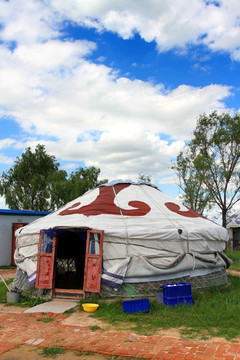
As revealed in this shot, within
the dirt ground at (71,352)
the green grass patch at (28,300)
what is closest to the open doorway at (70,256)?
the green grass patch at (28,300)

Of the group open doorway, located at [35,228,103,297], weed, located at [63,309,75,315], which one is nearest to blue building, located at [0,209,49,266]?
open doorway, located at [35,228,103,297]

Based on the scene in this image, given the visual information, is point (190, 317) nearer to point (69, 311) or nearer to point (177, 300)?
point (177, 300)

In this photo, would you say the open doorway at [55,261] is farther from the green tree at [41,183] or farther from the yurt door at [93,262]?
the green tree at [41,183]

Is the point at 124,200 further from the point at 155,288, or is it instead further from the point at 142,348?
the point at 142,348

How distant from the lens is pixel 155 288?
231 inches

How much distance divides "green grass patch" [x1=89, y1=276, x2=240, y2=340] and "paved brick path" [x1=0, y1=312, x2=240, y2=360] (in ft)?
0.92

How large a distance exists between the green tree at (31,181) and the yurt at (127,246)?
13293 mm

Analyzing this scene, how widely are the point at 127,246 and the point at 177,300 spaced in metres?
1.23

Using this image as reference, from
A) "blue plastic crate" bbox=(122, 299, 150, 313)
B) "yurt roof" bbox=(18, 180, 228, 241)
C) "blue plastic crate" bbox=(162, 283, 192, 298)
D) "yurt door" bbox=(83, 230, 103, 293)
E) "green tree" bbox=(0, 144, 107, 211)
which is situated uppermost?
"green tree" bbox=(0, 144, 107, 211)

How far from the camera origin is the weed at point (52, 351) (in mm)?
3605

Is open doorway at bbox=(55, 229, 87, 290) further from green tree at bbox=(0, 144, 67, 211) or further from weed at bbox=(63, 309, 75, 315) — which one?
green tree at bbox=(0, 144, 67, 211)

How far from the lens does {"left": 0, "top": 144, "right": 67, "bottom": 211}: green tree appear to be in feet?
67.4

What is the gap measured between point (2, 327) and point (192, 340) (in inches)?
100

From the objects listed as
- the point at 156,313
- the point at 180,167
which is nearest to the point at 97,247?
the point at 156,313
